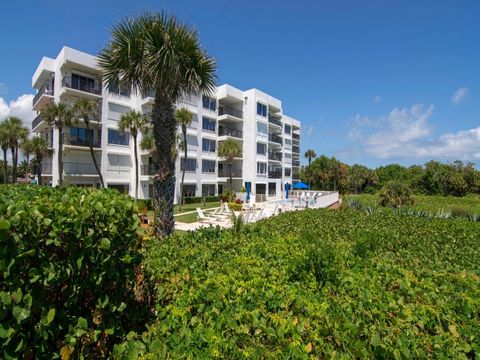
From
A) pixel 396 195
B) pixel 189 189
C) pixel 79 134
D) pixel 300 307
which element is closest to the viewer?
pixel 300 307

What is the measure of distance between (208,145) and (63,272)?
37.4m

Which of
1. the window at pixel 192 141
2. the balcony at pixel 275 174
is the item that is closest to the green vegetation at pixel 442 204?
the balcony at pixel 275 174

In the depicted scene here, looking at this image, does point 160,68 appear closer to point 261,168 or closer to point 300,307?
point 300,307

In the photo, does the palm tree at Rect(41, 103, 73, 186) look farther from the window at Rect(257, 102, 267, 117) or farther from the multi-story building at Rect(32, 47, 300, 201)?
the window at Rect(257, 102, 267, 117)

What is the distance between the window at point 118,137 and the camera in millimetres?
30430

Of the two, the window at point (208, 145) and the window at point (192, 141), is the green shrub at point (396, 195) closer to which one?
the window at point (208, 145)

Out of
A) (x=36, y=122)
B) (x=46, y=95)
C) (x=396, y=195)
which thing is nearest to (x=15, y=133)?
(x=36, y=122)

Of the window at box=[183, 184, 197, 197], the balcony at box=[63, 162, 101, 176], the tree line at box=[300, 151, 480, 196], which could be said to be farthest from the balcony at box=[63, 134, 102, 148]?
the tree line at box=[300, 151, 480, 196]

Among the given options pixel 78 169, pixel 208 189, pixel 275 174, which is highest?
pixel 275 174

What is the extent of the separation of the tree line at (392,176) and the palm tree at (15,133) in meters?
49.7

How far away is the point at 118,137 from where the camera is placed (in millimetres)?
31172

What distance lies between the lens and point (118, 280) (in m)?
3.10

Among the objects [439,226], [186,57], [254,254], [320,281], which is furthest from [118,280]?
[439,226]

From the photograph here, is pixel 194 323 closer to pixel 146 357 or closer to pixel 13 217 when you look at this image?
pixel 146 357
